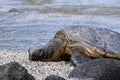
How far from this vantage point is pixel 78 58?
299 inches

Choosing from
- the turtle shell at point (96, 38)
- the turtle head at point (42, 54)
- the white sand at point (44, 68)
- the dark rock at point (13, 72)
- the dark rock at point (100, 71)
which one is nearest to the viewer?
the dark rock at point (13, 72)

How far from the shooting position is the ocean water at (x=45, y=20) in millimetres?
11577

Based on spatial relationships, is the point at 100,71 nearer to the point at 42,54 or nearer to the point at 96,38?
the point at 42,54

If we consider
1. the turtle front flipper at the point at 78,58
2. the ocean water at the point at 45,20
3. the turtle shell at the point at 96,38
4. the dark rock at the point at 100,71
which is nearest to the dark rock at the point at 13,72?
the dark rock at the point at 100,71

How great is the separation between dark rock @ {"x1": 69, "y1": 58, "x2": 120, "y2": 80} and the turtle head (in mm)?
1963

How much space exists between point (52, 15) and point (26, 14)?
114 centimetres

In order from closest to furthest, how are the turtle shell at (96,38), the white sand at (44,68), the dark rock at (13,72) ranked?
the dark rock at (13,72) < the white sand at (44,68) < the turtle shell at (96,38)

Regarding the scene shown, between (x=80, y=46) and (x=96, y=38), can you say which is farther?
(x=96, y=38)

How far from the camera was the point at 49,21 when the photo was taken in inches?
619

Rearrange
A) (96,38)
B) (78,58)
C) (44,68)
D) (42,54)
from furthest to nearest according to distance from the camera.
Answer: (96,38)
(42,54)
(78,58)
(44,68)

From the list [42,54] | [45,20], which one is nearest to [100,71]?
[42,54]

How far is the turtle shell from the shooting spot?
306 inches

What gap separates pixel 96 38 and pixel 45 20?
827cm

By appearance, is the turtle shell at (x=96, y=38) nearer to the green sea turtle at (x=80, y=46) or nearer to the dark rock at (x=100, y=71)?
the green sea turtle at (x=80, y=46)
